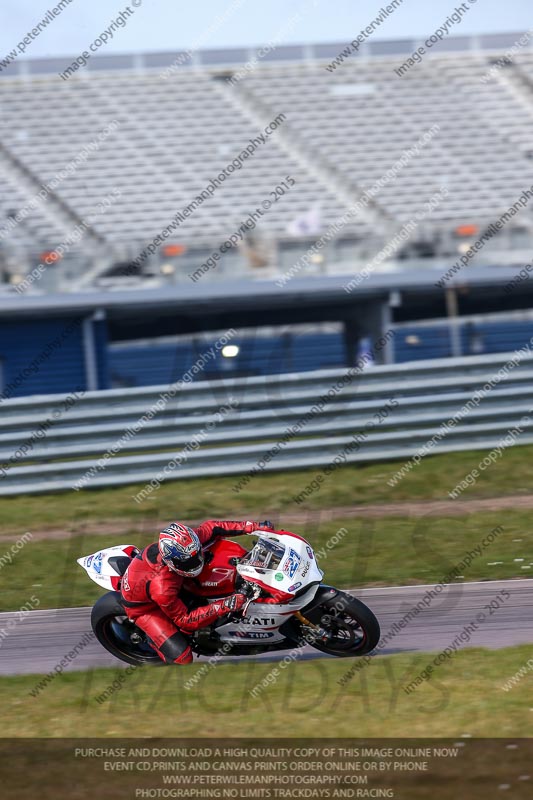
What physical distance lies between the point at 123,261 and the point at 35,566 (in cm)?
1024

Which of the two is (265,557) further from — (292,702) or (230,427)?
(230,427)

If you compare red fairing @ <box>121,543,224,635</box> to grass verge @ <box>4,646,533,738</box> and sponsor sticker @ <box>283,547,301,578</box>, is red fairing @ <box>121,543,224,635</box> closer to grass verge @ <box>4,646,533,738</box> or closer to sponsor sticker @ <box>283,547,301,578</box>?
grass verge @ <box>4,646,533,738</box>

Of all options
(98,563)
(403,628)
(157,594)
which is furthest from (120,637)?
(403,628)

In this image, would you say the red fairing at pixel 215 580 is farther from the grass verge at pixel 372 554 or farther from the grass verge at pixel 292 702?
the grass verge at pixel 372 554

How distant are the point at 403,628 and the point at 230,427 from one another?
16.6 feet

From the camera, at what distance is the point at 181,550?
21.8ft

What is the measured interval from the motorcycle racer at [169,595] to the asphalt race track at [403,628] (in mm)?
631

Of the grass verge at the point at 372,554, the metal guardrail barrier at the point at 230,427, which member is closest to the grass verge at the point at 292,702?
the grass verge at the point at 372,554

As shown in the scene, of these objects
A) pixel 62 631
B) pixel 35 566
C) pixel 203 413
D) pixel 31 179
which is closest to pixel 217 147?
pixel 31 179

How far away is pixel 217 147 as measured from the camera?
2562 centimetres

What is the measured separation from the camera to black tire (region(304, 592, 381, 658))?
6664mm

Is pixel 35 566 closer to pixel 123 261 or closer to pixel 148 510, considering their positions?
pixel 148 510

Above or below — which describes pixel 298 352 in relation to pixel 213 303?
below

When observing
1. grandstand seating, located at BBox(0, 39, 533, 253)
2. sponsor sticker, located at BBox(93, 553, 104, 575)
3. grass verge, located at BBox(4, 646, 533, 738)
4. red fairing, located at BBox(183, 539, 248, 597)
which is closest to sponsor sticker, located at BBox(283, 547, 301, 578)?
red fairing, located at BBox(183, 539, 248, 597)
